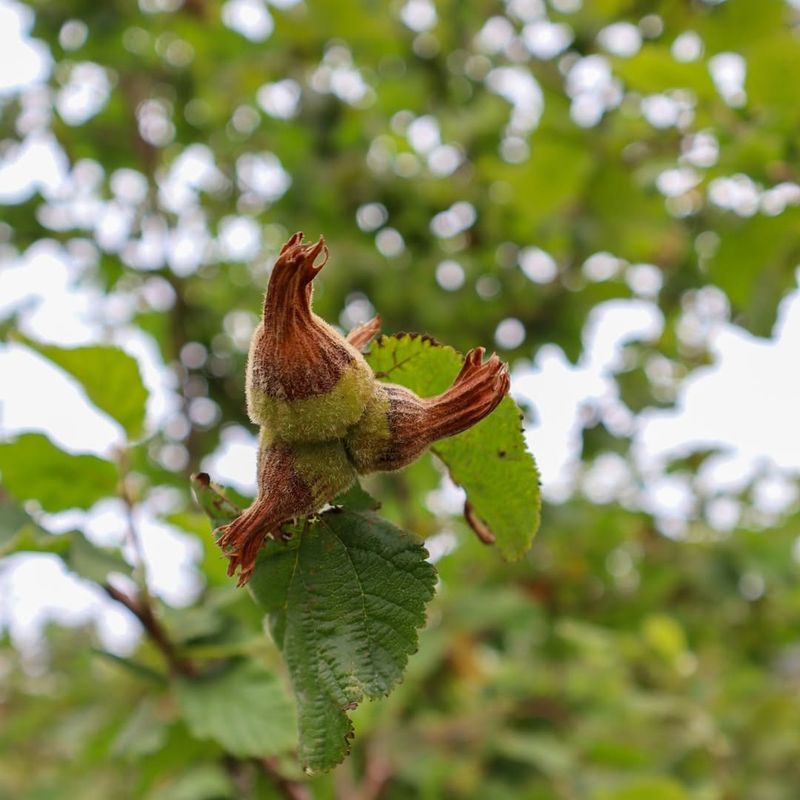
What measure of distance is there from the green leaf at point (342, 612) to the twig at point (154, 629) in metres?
0.39

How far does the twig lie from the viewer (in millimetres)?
1069

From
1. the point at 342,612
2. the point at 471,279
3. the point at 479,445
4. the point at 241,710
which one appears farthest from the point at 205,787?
the point at 471,279

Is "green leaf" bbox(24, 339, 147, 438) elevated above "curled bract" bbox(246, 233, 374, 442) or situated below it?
below

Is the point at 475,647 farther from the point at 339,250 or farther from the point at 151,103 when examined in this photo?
the point at 151,103

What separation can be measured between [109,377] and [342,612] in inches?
22.9

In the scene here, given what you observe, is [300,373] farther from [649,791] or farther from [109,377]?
[649,791]

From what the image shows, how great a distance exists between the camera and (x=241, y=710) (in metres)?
1.07

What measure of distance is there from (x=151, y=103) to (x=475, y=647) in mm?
2159

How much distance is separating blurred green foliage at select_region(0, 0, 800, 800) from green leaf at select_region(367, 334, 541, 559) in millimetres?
1046

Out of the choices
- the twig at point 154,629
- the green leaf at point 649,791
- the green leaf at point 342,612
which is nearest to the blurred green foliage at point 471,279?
the green leaf at point 649,791

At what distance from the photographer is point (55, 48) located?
8.50ft

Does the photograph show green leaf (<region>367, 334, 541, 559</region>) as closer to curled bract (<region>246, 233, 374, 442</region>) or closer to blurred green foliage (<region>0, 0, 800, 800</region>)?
curled bract (<region>246, 233, 374, 442</region>)

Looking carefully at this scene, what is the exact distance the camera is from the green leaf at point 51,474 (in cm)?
109

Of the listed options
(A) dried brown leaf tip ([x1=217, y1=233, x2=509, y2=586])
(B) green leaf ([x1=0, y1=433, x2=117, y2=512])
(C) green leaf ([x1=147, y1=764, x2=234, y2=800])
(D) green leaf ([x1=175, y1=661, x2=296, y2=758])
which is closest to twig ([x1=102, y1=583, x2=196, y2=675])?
(D) green leaf ([x1=175, y1=661, x2=296, y2=758])
